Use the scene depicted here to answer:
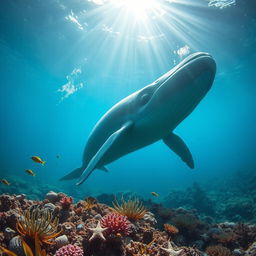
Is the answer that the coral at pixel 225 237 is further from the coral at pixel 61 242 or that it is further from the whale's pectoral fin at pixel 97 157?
the coral at pixel 61 242

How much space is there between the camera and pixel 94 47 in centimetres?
2323

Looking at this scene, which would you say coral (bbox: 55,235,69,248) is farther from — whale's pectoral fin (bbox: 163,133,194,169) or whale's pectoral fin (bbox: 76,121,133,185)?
whale's pectoral fin (bbox: 163,133,194,169)

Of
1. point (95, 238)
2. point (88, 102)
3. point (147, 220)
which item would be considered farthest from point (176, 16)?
point (88, 102)

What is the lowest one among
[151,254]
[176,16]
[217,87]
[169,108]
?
[151,254]

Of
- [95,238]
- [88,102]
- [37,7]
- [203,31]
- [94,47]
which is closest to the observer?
[95,238]

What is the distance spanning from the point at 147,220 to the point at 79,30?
20580 millimetres

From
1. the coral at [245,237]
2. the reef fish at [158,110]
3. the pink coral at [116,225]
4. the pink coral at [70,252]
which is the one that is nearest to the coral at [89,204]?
the reef fish at [158,110]

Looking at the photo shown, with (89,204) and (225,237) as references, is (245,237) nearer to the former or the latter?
(225,237)

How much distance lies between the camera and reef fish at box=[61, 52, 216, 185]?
431cm

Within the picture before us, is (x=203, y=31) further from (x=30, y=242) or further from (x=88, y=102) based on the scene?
(x=88, y=102)

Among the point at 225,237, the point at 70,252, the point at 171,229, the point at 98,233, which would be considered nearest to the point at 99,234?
the point at 98,233

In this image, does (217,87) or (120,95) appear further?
(120,95)

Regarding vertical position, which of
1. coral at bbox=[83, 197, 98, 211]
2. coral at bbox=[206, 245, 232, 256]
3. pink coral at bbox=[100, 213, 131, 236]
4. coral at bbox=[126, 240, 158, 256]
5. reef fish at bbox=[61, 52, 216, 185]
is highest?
reef fish at bbox=[61, 52, 216, 185]

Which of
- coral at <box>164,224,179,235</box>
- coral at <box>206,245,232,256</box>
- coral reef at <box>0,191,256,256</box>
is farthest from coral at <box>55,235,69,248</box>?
coral at <box>206,245,232,256</box>
